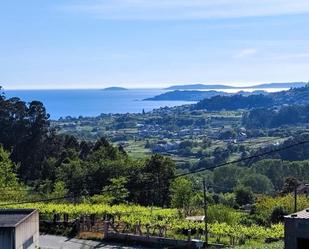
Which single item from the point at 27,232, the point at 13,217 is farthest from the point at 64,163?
the point at 27,232

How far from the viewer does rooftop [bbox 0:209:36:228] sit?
21.1 meters

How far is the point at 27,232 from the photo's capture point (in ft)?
72.6

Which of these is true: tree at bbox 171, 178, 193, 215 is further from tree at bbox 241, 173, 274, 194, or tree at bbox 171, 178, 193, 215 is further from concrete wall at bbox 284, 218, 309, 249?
tree at bbox 241, 173, 274, 194

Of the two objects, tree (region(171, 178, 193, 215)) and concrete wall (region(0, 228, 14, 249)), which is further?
tree (region(171, 178, 193, 215))

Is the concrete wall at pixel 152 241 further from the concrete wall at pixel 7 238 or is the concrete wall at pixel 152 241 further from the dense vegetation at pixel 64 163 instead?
the dense vegetation at pixel 64 163

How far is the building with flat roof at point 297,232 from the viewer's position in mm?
11580

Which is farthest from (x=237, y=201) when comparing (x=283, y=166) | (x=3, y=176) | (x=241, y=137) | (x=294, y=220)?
(x=241, y=137)

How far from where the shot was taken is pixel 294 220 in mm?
11664

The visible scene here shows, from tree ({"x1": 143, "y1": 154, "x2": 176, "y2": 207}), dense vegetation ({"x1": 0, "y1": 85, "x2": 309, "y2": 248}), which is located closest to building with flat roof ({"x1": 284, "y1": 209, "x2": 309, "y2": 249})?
dense vegetation ({"x1": 0, "y1": 85, "x2": 309, "y2": 248})

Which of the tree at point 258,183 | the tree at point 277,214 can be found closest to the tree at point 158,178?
the tree at point 277,214

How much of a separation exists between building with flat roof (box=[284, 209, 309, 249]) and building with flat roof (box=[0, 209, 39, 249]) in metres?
11.6

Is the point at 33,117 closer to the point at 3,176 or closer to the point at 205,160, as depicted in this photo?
the point at 3,176

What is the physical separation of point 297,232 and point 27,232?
42.6ft

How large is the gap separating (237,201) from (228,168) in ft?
109
